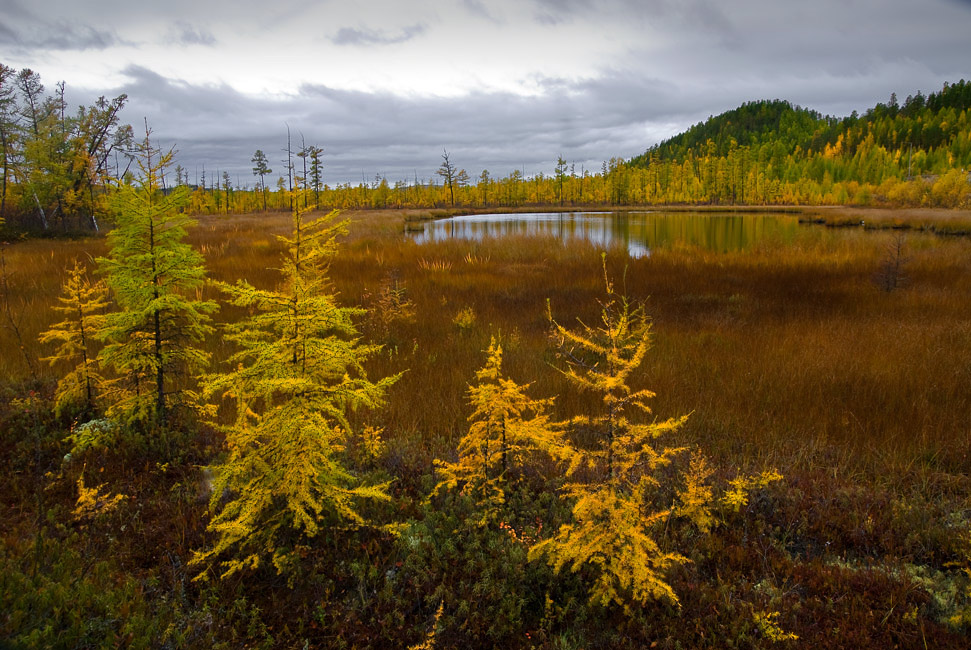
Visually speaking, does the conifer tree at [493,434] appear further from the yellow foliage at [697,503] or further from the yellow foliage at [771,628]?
the yellow foliage at [771,628]

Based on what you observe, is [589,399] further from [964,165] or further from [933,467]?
[964,165]

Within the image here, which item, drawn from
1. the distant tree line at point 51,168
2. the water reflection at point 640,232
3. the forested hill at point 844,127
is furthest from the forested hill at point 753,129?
the distant tree line at point 51,168

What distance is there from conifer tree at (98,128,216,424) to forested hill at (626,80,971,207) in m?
69.1

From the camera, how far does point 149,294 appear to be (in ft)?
13.5

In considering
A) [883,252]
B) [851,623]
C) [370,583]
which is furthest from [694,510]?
[883,252]

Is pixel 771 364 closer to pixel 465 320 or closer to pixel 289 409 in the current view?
pixel 465 320

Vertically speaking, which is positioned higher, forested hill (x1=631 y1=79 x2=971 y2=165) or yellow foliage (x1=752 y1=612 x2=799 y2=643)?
forested hill (x1=631 y1=79 x2=971 y2=165)

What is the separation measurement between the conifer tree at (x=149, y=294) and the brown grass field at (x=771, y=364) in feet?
4.95

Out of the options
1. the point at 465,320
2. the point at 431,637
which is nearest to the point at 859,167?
the point at 465,320

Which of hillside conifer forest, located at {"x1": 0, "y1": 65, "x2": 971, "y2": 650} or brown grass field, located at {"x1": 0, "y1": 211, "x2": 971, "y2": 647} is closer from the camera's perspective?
hillside conifer forest, located at {"x1": 0, "y1": 65, "x2": 971, "y2": 650}

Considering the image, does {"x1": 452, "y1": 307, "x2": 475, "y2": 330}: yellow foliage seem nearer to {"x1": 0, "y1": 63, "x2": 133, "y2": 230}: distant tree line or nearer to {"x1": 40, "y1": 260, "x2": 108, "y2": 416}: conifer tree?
{"x1": 40, "y1": 260, "x2": 108, "y2": 416}: conifer tree

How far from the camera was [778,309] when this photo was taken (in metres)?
10.4

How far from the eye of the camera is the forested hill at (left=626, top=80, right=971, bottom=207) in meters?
67.7

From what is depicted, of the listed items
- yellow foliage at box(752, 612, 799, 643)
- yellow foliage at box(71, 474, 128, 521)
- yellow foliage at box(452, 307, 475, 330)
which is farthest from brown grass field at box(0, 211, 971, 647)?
yellow foliage at box(71, 474, 128, 521)
